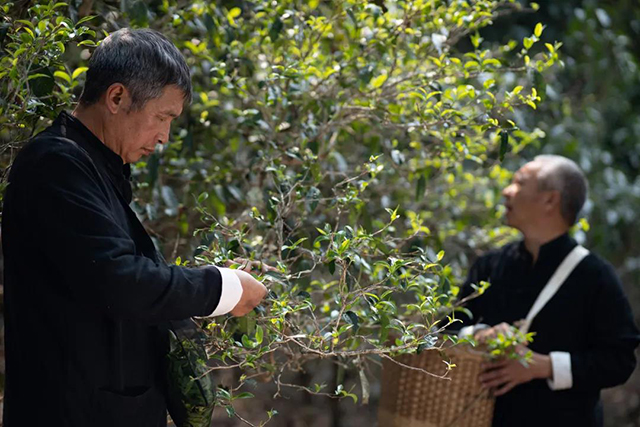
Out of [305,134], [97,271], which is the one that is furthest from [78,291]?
[305,134]

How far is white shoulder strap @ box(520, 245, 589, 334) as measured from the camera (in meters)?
3.28

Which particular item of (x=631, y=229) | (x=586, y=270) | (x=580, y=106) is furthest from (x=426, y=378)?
(x=580, y=106)

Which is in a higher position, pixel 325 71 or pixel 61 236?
pixel 61 236

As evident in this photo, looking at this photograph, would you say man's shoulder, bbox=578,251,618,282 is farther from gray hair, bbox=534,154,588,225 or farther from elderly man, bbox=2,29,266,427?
elderly man, bbox=2,29,266,427

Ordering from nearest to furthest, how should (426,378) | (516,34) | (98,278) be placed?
(98,278), (426,378), (516,34)

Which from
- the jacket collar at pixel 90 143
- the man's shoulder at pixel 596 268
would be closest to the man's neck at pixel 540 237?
the man's shoulder at pixel 596 268

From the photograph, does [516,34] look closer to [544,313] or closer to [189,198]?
[544,313]

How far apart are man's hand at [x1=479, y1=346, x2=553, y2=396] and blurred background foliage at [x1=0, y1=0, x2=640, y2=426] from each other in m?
0.28

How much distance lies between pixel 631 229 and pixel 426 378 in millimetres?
2959

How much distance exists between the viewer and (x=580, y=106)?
226 inches

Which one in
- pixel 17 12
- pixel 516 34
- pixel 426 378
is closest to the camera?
pixel 17 12

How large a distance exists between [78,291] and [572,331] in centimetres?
207

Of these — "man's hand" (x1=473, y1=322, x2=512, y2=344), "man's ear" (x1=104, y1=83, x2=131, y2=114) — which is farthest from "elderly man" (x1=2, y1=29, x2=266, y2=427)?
"man's hand" (x1=473, y1=322, x2=512, y2=344)

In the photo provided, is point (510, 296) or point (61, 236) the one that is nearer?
point (61, 236)
